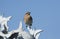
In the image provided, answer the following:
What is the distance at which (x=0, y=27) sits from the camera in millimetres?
7996

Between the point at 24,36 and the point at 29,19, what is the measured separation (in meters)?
4.08

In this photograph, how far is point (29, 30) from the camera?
873cm

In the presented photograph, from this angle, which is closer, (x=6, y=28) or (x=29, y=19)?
(x=6, y=28)

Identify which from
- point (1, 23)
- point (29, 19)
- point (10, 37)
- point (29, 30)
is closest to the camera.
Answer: point (10, 37)

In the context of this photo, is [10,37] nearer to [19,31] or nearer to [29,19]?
[19,31]

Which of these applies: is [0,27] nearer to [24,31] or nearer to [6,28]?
[6,28]

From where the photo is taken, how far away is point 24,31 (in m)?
8.30

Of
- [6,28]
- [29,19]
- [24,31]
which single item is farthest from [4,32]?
[29,19]

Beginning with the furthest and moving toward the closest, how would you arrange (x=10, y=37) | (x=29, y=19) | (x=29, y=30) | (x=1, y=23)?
1. (x=29, y=19)
2. (x=29, y=30)
3. (x=1, y=23)
4. (x=10, y=37)

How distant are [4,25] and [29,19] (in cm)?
430

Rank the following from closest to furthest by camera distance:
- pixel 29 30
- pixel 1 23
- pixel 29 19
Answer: pixel 1 23 → pixel 29 30 → pixel 29 19

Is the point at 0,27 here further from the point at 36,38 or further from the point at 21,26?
the point at 36,38

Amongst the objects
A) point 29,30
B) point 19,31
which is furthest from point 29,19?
point 19,31

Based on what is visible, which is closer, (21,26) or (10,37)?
(10,37)
